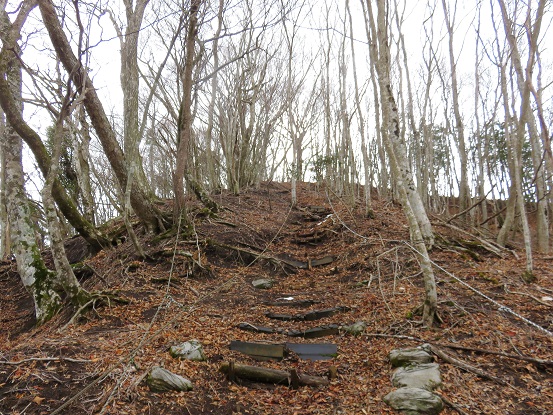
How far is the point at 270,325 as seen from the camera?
5457mm

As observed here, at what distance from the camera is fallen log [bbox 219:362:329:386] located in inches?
147

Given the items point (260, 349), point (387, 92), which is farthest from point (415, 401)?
point (387, 92)

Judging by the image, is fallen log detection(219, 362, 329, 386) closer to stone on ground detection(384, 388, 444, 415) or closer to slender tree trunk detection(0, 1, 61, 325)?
stone on ground detection(384, 388, 444, 415)

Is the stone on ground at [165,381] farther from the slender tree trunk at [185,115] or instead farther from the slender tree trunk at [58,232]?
the slender tree trunk at [185,115]

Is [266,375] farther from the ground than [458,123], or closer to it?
closer to it

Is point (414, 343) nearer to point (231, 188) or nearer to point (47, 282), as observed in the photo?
point (47, 282)

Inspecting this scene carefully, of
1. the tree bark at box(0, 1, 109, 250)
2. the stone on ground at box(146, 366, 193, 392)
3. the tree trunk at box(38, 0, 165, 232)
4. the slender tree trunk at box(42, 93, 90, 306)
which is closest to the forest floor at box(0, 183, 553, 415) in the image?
the stone on ground at box(146, 366, 193, 392)

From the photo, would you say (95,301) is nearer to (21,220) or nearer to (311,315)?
(21,220)

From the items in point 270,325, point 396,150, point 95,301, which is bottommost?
point 270,325

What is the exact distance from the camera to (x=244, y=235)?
9.33 meters

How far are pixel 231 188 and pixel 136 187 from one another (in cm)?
639

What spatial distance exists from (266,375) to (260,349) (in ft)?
2.17

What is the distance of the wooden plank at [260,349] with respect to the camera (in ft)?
14.4

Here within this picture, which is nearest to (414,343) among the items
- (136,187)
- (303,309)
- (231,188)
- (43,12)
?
(303,309)
